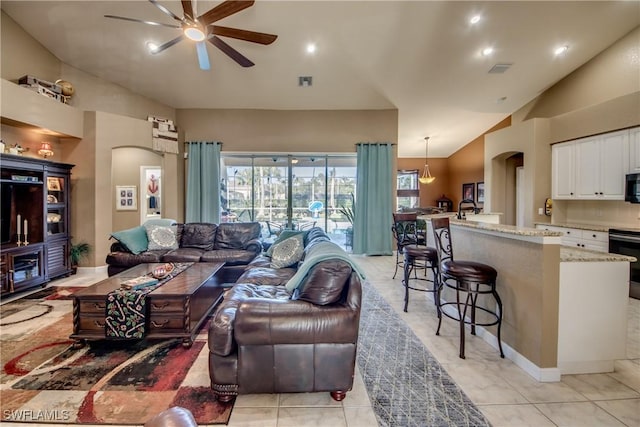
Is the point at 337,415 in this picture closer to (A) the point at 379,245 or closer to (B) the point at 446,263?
(B) the point at 446,263

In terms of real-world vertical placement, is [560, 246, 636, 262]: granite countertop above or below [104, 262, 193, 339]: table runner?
above

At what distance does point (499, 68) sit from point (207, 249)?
19.6ft

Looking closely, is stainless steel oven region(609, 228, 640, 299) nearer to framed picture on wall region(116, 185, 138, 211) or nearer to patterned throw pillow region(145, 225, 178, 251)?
patterned throw pillow region(145, 225, 178, 251)

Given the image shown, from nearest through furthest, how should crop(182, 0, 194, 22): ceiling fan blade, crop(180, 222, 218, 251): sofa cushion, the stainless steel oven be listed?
crop(182, 0, 194, 22): ceiling fan blade < the stainless steel oven < crop(180, 222, 218, 251): sofa cushion

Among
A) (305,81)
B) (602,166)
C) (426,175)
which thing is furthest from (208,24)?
(426,175)

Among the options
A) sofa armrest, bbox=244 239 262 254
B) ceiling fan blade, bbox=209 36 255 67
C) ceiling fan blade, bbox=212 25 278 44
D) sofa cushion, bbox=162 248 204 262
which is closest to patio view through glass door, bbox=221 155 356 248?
sofa armrest, bbox=244 239 262 254

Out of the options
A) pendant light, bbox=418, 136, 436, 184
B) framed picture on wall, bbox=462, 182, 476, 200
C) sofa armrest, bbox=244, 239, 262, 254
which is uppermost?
pendant light, bbox=418, 136, 436, 184

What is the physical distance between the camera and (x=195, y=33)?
9.69ft

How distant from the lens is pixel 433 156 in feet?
33.7

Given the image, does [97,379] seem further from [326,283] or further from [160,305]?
[326,283]

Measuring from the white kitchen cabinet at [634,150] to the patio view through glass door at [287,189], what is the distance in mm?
4568

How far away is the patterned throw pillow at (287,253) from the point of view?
11.3 ft

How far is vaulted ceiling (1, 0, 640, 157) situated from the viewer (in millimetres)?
3844

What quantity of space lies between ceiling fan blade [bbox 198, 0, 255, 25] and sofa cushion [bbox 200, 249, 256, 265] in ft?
9.72
